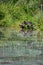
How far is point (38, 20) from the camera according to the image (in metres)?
16.0

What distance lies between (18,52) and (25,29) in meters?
5.72

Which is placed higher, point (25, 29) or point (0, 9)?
point (0, 9)

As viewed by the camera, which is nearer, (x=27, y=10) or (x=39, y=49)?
(x=39, y=49)

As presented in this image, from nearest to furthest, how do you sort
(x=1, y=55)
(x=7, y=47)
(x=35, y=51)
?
(x=1, y=55)
(x=35, y=51)
(x=7, y=47)

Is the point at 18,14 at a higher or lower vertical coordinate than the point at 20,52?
higher

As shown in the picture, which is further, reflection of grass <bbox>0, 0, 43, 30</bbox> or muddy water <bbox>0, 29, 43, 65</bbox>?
reflection of grass <bbox>0, 0, 43, 30</bbox>

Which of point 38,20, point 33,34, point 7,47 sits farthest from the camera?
point 38,20

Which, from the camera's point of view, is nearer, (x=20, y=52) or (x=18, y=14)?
(x=20, y=52)

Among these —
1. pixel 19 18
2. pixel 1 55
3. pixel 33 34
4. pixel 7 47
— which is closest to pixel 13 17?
pixel 19 18

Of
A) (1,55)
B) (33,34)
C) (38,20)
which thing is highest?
(38,20)

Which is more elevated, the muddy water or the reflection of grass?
the reflection of grass

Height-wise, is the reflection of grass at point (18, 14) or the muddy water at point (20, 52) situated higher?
the reflection of grass at point (18, 14)

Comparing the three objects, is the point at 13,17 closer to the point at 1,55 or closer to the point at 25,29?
the point at 25,29

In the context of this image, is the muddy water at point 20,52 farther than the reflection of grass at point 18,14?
No
